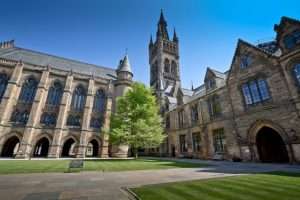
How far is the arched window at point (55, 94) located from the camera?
32.0 meters

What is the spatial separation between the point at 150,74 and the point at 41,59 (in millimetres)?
33285

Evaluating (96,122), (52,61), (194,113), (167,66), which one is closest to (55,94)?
(96,122)

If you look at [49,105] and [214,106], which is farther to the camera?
[49,105]

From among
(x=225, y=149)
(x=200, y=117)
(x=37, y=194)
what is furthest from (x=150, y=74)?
(x=37, y=194)

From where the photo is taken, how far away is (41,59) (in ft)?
123

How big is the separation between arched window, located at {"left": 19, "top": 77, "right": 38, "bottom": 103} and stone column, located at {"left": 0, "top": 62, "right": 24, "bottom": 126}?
1.02 meters

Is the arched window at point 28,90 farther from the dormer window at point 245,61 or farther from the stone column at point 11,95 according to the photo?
the dormer window at point 245,61

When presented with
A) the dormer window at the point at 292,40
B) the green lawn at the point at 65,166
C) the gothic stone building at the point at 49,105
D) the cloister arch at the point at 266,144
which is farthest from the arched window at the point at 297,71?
the gothic stone building at the point at 49,105

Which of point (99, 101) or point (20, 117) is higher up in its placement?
point (99, 101)

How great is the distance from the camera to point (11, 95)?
2748cm

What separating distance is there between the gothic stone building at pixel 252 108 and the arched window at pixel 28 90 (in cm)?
3124

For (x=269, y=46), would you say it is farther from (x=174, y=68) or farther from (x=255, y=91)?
(x=174, y=68)

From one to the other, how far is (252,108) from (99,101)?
102ft

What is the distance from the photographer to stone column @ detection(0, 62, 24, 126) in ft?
86.5
